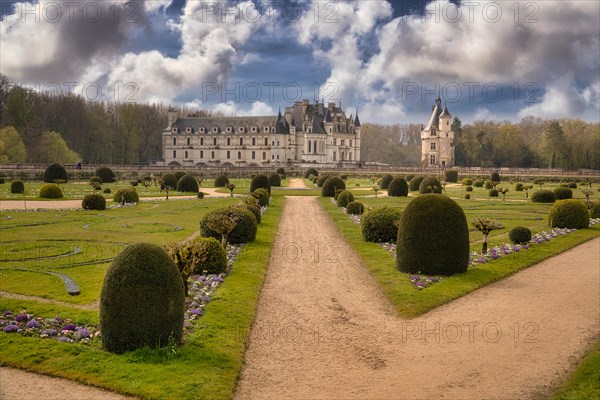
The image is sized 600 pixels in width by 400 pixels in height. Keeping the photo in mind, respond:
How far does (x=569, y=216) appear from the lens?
22.6 m

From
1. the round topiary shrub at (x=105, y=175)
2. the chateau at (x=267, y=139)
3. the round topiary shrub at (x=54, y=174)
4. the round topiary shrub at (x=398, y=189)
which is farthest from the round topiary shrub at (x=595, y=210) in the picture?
the chateau at (x=267, y=139)

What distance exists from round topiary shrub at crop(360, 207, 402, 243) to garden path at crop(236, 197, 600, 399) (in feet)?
13.1

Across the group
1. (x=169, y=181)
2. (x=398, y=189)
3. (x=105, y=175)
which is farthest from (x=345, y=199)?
(x=105, y=175)

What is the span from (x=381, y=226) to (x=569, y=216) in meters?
9.04

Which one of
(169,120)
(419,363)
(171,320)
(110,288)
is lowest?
(419,363)

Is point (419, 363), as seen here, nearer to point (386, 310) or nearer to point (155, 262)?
point (386, 310)

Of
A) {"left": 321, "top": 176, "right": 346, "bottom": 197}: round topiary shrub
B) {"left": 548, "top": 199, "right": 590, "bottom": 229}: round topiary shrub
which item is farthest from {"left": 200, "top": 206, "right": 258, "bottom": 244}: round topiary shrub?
{"left": 321, "top": 176, "right": 346, "bottom": 197}: round topiary shrub

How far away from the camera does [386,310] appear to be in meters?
11.2

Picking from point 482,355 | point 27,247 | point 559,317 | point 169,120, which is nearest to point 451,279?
point 559,317

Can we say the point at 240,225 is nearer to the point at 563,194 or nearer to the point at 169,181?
the point at 563,194

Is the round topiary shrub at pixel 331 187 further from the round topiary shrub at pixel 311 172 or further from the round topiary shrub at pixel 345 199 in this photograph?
the round topiary shrub at pixel 311 172

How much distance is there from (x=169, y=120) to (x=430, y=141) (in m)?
44.7

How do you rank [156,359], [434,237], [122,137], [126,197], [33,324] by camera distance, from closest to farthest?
[156,359] < [33,324] < [434,237] < [126,197] < [122,137]

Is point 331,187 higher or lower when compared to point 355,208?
higher
